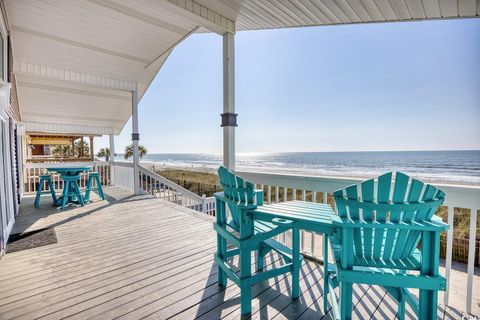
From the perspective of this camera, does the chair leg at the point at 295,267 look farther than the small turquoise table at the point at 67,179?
No

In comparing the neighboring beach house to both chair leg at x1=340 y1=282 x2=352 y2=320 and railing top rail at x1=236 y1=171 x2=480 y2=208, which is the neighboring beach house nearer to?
railing top rail at x1=236 y1=171 x2=480 y2=208

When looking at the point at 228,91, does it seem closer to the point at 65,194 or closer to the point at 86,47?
the point at 86,47

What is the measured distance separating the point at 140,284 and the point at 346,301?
1.72 metres

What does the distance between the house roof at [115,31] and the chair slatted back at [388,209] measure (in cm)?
217

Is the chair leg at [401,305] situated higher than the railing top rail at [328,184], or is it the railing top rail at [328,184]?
the railing top rail at [328,184]

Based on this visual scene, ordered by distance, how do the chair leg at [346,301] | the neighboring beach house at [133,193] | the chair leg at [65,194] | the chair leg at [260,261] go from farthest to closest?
the chair leg at [65,194] < the chair leg at [260,261] < the neighboring beach house at [133,193] < the chair leg at [346,301]

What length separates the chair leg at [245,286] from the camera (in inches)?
65.9

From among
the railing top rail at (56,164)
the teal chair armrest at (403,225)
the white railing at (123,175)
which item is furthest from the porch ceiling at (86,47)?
the teal chair armrest at (403,225)

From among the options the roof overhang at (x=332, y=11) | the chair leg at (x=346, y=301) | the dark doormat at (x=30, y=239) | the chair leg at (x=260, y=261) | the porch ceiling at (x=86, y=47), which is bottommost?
the dark doormat at (x=30, y=239)

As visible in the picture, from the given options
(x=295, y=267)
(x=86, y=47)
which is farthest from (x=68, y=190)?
(x=295, y=267)

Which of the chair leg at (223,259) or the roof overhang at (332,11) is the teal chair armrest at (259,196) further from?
the roof overhang at (332,11)

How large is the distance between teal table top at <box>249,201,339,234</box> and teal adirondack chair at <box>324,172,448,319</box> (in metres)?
0.19

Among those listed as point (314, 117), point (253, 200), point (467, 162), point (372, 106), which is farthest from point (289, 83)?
point (253, 200)

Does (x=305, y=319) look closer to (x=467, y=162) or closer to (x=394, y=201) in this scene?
(x=394, y=201)
